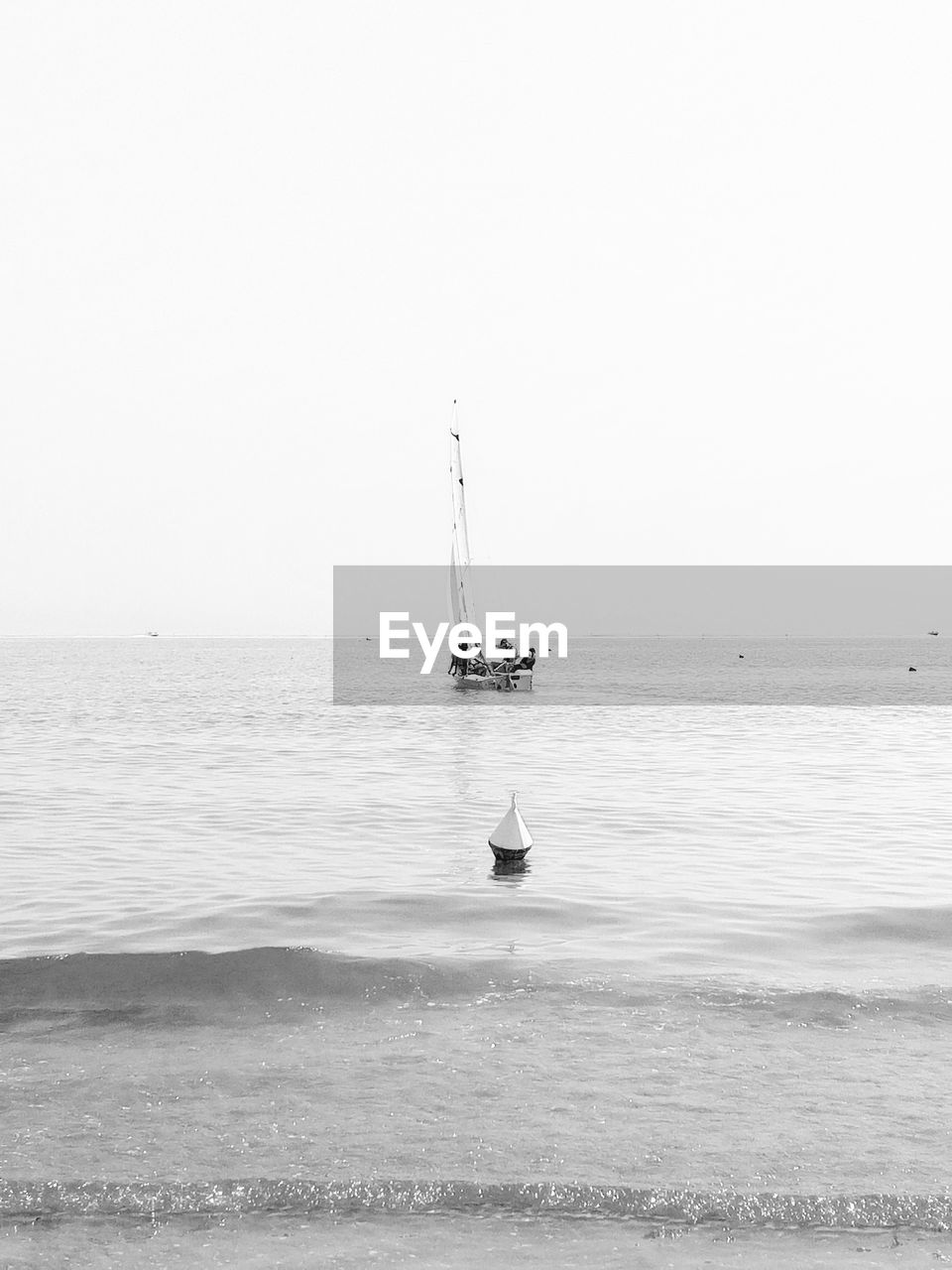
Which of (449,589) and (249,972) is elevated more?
(449,589)

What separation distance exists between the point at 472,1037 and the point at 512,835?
934 centimetres

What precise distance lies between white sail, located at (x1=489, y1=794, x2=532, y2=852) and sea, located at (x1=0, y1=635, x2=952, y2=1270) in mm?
448

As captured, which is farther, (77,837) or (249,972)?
(77,837)

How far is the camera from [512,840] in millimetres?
20516

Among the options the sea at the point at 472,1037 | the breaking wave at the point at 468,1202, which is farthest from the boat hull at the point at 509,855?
the breaking wave at the point at 468,1202

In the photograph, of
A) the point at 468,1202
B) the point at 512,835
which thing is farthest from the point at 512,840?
the point at 468,1202

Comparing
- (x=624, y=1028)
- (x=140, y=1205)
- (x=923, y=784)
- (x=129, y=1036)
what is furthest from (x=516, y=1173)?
(x=923, y=784)

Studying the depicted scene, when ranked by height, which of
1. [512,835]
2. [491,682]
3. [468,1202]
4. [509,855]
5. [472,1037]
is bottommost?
[491,682]

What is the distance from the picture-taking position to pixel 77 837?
2391 cm

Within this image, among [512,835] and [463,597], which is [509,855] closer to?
[512,835]

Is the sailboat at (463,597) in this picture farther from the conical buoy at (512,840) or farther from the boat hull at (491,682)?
the conical buoy at (512,840)

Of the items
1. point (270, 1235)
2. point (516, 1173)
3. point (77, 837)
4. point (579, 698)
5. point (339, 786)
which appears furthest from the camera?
point (579, 698)

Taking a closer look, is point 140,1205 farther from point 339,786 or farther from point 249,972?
point 339,786

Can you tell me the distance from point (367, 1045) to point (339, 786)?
2299 cm
